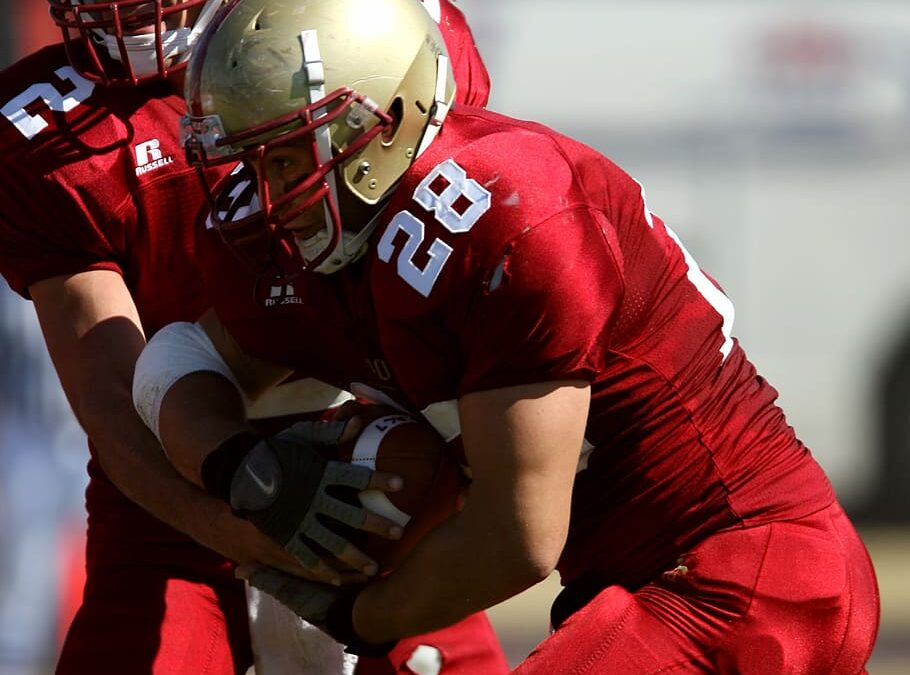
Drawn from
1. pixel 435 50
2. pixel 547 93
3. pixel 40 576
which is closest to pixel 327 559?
pixel 435 50

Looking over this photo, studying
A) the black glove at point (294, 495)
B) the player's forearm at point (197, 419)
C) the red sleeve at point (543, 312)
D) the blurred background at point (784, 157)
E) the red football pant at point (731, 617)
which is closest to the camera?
the red sleeve at point (543, 312)

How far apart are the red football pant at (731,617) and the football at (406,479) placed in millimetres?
265

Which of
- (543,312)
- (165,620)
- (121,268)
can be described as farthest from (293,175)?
(165,620)

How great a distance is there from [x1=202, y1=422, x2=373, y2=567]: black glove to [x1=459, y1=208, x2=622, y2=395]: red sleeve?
1.09 ft

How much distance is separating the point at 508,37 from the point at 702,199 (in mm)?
1025

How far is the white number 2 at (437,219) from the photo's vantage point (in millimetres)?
2236

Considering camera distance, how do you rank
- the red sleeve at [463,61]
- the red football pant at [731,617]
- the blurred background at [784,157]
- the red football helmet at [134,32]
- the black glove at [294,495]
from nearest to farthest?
the red football pant at [731,617], the black glove at [294,495], the red football helmet at [134,32], the red sleeve at [463,61], the blurred background at [784,157]

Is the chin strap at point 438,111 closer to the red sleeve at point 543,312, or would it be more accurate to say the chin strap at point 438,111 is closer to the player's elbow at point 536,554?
the red sleeve at point 543,312

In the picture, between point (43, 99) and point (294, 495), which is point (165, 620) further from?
point (43, 99)

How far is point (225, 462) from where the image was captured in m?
2.54

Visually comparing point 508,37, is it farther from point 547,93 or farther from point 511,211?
point 511,211

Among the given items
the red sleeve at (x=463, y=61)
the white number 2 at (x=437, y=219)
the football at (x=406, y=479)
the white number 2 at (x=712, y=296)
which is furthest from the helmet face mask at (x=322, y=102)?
the red sleeve at (x=463, y=61)

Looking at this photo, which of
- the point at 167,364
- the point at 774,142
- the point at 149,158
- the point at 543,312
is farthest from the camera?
the point at 774,142

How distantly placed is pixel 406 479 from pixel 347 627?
9.5 inches
